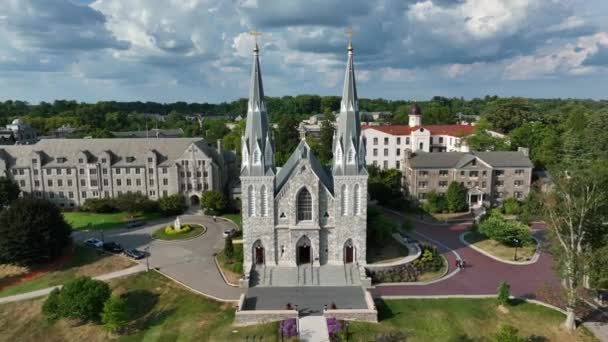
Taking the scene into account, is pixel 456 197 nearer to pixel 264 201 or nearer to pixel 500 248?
pixel 500 248

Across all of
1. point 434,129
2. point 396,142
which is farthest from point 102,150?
point 434,129

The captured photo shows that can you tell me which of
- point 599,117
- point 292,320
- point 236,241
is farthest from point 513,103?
point 292,320

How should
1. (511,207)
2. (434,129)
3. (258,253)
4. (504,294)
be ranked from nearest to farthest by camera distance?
(504,294), (258,253), (511,207), (434,129)

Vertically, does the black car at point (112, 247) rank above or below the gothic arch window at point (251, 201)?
below

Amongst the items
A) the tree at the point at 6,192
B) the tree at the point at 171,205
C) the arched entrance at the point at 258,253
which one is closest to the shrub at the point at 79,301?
the arched entrance at the point at 258,253

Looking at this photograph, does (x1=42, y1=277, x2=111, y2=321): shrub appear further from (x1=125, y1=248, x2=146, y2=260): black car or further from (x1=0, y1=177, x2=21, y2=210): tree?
(x1=0, y1=177, x2=21, y2=210): tree

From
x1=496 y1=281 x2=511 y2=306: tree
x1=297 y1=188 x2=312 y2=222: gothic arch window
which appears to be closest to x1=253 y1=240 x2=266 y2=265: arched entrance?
x1=297 y1=188 x2=312 y2=222: gothic arch window

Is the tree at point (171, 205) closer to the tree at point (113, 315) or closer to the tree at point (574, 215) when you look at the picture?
the tree at point (113, 315)
